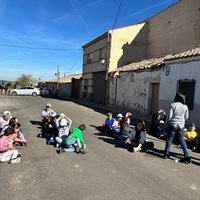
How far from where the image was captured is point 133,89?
20891 mm

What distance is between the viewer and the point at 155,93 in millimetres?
17938

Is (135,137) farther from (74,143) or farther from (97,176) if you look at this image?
(97,176)

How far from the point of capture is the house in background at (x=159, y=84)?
12914 millimetres

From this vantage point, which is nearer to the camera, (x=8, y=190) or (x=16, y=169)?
(x=8, y=190)

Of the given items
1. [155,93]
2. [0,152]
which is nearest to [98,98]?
[155,93]

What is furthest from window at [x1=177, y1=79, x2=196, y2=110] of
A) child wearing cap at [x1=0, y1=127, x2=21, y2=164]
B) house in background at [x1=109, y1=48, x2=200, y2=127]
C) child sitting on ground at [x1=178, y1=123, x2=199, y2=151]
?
child wearing cap at [x1=0, y1=127, x2=21, y2=164]

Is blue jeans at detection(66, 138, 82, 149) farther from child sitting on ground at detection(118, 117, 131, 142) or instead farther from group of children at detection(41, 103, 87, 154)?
child sitting on ground at detection(118, 117, 131, 142)

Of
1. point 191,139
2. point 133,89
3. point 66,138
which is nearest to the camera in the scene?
point 66,138

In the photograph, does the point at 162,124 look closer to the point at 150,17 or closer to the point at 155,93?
the point at 155,93

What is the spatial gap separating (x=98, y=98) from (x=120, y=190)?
2341cm

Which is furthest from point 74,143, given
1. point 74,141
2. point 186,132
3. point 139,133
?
point 186,132

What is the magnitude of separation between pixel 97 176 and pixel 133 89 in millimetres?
15640

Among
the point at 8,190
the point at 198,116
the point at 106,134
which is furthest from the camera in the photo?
the point at 198,116

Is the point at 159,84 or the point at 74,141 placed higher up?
the point at 159,84
